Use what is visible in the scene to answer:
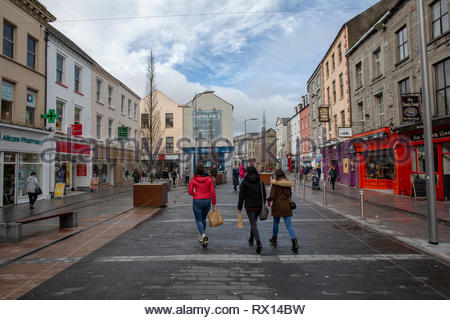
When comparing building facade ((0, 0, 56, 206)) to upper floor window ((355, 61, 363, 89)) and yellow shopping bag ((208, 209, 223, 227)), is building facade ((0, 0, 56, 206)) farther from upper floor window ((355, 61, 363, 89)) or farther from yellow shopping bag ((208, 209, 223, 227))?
upper floor window ((355, 61, 363, 89))

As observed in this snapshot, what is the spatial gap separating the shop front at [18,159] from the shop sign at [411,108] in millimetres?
17534

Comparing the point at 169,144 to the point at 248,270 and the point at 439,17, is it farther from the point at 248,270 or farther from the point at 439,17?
the point at 248,270

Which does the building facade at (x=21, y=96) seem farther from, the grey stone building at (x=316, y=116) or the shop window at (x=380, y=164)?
the grey stone building at (x=316, y=116)

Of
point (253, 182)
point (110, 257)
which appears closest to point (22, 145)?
point (110, 257)

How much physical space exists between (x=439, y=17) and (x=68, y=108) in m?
20.2

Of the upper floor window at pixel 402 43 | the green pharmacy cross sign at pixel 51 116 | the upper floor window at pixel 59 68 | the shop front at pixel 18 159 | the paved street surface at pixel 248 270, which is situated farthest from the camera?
the upper floor window at pixel 59 68

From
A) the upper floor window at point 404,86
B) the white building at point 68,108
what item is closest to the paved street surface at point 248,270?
the upper floor window at point 404,86

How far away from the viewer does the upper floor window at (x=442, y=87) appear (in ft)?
40.0

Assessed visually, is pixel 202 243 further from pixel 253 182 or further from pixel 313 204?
pixel 313 204

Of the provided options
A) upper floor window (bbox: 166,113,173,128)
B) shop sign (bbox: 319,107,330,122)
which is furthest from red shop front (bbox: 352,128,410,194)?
upper floor window (bbox: 166,113,173,128)

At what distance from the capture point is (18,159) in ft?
48.4

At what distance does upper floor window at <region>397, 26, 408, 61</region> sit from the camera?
49.3 feet

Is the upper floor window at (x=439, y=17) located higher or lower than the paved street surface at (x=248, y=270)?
higher

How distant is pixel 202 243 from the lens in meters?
6.06
